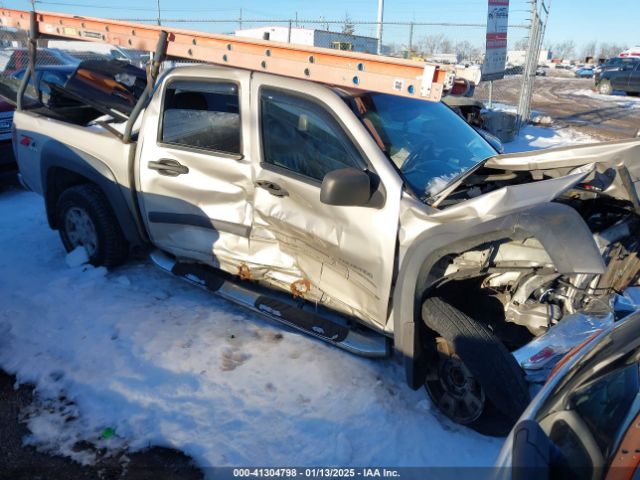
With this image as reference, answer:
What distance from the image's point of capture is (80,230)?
4.73 m

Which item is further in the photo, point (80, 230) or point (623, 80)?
point (623, 80)

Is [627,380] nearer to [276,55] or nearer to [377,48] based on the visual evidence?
[276,55]

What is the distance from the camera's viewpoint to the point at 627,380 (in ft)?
5.41

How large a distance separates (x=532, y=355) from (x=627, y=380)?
933 millimetres

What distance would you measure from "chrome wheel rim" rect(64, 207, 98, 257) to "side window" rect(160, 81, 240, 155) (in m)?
1.21

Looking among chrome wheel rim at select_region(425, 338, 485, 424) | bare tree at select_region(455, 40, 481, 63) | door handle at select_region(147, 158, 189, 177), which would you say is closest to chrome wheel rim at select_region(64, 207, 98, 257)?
door handle at select_region(147, 158, 189, 177)

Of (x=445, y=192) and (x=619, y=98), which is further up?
(x=445, y=192)

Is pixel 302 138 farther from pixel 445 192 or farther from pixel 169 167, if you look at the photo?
pixel 169 167

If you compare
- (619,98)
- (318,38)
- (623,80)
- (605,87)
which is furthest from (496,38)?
(605,87)

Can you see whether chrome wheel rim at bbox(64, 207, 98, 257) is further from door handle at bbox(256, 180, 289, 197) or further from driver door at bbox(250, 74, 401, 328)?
door handle at bbox(256, 180, 289, 197)

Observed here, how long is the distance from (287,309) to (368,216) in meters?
1.00

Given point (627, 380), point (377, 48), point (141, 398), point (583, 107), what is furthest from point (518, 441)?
point (583, 107)

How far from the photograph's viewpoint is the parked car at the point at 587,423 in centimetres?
150

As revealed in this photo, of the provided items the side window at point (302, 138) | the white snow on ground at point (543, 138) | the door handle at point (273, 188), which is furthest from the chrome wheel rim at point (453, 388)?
the white snow on ground at point (543, 138)
